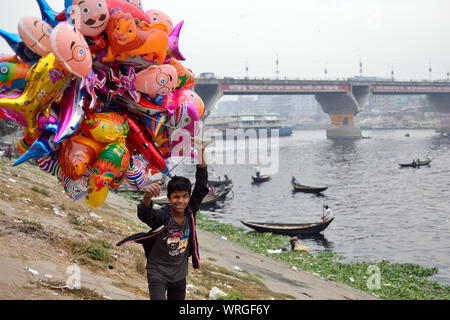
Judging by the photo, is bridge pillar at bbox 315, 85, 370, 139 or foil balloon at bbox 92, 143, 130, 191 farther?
bridge pillar at bbox 315, 85, 370, 139

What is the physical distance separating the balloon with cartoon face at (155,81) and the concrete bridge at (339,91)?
7145 cm

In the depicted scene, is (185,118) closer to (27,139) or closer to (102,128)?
(102,128)

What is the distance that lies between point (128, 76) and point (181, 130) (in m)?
0.92

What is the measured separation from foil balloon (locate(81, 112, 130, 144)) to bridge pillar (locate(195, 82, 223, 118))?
73216 mm

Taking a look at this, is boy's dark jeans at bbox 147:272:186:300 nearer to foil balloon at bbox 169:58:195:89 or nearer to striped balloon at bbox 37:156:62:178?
striped balloon at bbox 37:156:62:178

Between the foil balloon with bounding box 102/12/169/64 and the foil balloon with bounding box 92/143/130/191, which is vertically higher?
the foil balloon with bounding box 102/12/169/64

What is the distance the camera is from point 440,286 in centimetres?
1694

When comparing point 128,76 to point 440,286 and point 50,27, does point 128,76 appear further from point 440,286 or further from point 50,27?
point 440,286

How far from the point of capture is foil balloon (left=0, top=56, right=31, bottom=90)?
4859 millimetres

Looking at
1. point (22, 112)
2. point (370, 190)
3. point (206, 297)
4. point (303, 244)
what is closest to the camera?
point (22, 112)

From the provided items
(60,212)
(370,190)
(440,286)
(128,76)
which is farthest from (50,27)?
(370,190)

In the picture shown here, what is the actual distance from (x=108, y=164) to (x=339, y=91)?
99042 millimetres

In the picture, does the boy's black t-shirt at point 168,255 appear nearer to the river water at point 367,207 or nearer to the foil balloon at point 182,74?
the foil balloon at point 182,74

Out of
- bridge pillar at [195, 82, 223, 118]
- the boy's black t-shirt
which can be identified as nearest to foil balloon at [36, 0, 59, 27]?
the boy's black t-shirt
